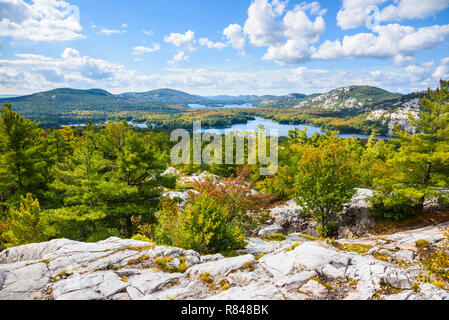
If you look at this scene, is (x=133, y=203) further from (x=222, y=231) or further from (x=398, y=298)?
(x=398, y=298)

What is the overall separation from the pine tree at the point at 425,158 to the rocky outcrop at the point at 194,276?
756 centimetres

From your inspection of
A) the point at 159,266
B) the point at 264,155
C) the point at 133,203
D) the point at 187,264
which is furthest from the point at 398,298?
the point at 264,155

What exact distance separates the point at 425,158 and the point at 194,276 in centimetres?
1578

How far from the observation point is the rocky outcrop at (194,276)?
5.62m

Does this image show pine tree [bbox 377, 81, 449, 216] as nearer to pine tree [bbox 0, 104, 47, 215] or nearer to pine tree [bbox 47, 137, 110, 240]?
pine tree [bbox 47, 137, 110, 240]

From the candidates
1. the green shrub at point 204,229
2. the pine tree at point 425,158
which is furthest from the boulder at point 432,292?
the pine tree at point 425,158

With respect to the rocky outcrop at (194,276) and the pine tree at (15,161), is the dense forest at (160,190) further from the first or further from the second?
the rocky outcrop at (194,276)

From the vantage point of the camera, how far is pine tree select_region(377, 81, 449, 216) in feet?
44.2

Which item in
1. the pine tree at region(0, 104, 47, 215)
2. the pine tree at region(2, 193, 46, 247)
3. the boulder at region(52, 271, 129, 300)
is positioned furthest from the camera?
the pine tree at region(0, 104, 47, 215)

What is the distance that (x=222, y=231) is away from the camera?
33.4 feet

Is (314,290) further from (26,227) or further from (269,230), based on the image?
(26,227)

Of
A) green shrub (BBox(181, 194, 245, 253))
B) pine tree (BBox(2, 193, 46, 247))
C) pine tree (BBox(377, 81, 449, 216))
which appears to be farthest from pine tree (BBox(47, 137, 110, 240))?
pine tree (BBox(377, 81, 449, 216))

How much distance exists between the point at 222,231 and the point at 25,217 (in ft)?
38.8

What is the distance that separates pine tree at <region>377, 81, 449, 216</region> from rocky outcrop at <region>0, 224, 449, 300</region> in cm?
→ 756
